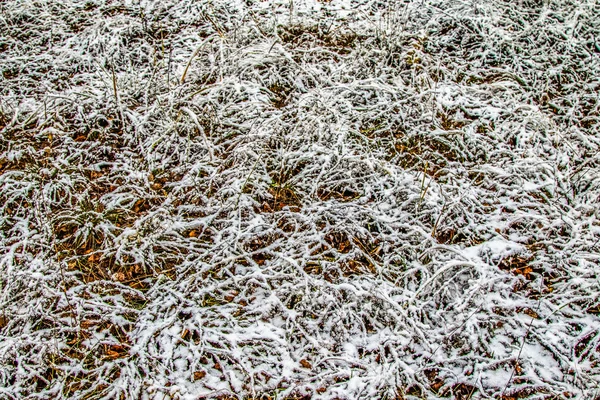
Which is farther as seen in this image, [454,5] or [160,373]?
[454,5]

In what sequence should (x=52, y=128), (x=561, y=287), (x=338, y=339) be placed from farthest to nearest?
(x=52, y=128)
(x=561, y=287)
(x=338, y=339)

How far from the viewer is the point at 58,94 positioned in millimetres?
3084

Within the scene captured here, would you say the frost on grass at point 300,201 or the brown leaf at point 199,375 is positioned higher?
the frost on grass at point 300,201

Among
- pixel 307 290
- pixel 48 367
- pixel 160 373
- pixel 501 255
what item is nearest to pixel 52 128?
pixel 48 367

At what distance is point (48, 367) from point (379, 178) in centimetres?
196

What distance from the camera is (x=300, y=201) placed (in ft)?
8.49

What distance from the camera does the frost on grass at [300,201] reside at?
200cm

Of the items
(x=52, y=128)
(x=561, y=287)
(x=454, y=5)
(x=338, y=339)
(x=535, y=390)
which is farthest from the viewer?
(x=454, y=5)

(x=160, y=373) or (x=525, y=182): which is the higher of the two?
(x=525, y=182)

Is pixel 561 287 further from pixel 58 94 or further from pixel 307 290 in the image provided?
pixel 58 94

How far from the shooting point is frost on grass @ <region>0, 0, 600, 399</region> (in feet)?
6.55

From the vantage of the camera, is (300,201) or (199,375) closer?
(199,375)

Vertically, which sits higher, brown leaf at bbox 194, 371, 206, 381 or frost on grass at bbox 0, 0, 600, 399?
frost on grass at bbox 0, 0, 600, 399

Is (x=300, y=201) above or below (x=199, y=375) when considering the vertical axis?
above
